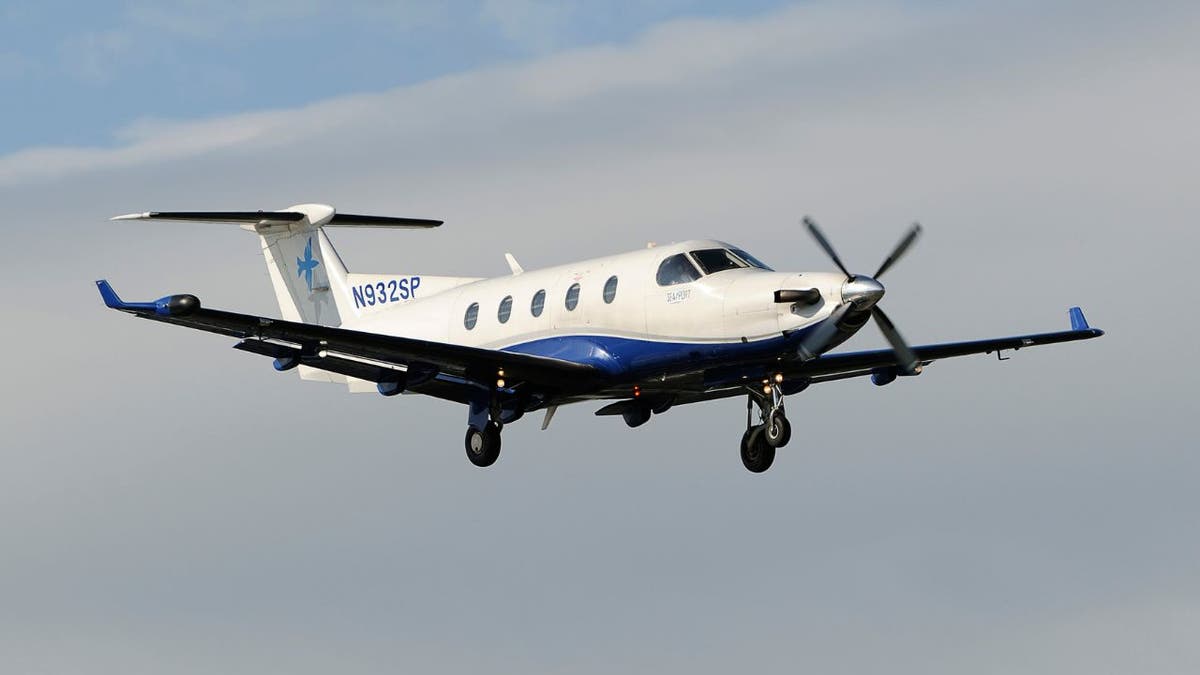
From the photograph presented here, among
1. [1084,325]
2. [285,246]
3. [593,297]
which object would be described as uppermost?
[285,246]

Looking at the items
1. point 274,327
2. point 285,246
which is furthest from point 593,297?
point 285,246

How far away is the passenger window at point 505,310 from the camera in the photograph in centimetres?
3138

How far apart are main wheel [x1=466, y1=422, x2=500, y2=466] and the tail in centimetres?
628

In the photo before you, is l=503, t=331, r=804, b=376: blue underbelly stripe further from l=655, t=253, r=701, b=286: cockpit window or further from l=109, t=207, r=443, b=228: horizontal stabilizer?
l=109, t=207, r=443, b=228: horizontal stabilizer

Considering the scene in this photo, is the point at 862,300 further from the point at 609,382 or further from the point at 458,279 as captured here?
the point at 458,279

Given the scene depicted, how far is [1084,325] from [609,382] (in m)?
10.2

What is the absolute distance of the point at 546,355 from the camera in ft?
99.2

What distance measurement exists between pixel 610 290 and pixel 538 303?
1.77 m

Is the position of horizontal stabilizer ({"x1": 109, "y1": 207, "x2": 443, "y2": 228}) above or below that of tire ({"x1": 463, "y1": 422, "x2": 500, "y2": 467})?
above

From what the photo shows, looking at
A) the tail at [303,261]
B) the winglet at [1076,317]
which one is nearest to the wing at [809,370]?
the winglet at [1076,317]

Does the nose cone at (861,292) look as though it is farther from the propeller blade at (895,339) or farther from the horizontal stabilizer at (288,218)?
the horizontal stabilizer at (288,218)

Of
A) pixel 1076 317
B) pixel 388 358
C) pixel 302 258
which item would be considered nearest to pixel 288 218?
pixel 302 258

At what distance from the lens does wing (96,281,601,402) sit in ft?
89.3

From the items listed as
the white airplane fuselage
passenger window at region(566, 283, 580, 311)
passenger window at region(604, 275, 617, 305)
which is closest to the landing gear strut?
the white airplane fuselage
